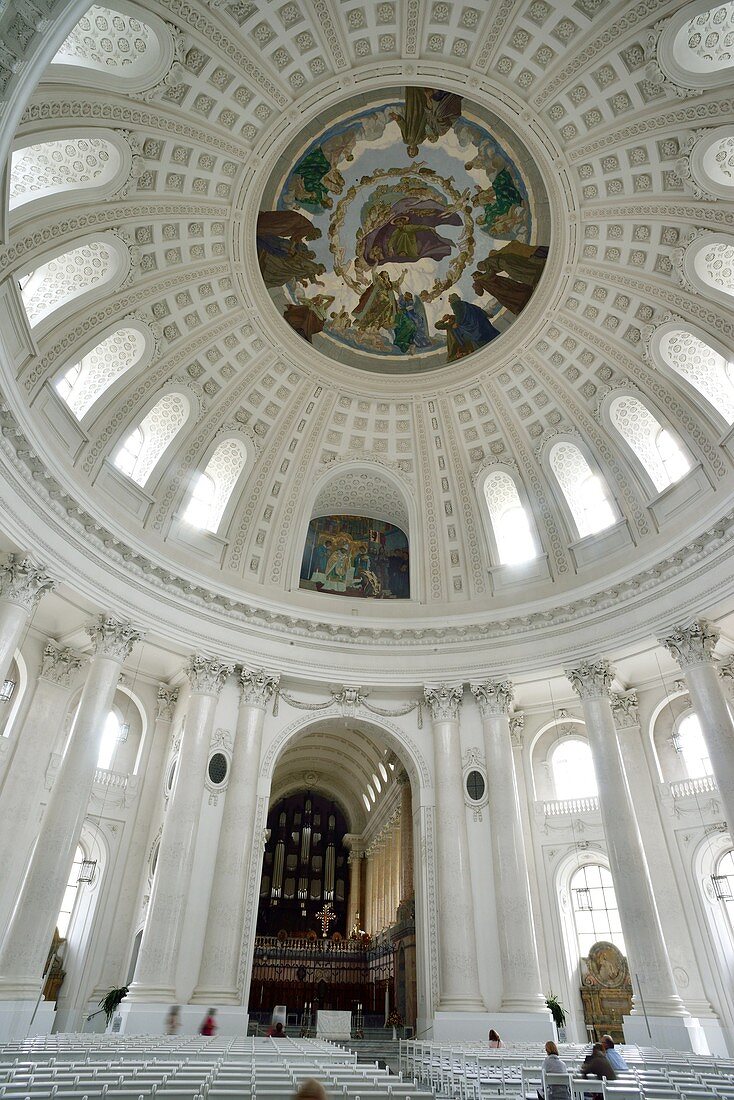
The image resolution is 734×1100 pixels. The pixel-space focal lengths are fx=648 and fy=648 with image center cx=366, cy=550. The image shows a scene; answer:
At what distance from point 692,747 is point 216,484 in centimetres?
1882

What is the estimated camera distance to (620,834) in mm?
17922

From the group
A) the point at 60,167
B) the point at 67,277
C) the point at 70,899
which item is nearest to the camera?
the point at 60,167

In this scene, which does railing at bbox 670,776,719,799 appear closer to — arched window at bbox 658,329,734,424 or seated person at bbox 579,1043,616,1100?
arched window at bbox 658,329,734,424

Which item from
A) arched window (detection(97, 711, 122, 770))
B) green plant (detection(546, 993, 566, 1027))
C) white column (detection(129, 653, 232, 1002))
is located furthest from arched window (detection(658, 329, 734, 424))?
arched window (detection(97, 711, 122, 770))

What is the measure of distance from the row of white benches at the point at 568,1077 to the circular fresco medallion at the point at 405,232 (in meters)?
20.4

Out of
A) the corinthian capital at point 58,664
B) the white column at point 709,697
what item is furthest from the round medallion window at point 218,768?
the white column at point 709,697

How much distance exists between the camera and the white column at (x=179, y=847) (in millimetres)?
16656

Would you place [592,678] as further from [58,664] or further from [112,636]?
[58,664]

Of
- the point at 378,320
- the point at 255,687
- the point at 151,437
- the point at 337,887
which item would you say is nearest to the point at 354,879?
the point at 337,887

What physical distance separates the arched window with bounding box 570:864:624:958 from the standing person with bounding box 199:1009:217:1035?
11.8m

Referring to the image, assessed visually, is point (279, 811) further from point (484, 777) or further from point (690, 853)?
point (690, 853)

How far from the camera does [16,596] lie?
16.2 m

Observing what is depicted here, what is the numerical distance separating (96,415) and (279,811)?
2706 cm

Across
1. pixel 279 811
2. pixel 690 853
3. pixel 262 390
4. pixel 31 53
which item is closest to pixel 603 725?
pixel 690 853
